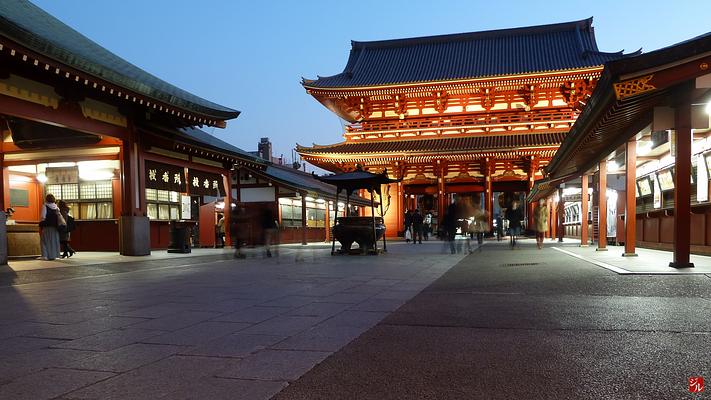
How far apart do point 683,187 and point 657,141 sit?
456 centimetres

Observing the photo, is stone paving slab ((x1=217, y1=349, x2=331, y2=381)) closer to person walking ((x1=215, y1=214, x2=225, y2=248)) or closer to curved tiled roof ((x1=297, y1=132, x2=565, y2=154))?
person walking ((x1=215, y1=214, x2=225, y2=248))

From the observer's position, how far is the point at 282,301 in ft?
19.5

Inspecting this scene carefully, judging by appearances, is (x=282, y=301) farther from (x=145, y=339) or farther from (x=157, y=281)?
(x=157, y=281)

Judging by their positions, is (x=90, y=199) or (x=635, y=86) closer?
(x=635, y=86)

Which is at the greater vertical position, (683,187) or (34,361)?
(683,187)

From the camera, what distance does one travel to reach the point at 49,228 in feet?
41.6

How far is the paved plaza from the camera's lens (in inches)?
107

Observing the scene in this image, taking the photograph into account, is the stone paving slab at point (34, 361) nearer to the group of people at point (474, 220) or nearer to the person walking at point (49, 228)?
the person walking at point (49, 228)

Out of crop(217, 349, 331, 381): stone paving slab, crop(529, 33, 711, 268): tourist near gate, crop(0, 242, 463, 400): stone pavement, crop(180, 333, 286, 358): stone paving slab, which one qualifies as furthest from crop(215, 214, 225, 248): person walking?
crop(217, 349, 331, 381): stone paving slab

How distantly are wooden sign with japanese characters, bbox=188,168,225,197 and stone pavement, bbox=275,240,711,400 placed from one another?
13.6 metres

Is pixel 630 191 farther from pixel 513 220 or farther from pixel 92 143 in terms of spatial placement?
pixel 92 143

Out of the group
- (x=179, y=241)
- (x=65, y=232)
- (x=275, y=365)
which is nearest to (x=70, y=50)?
(x=65, y=232)

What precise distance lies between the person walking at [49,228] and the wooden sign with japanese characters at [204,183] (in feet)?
17.5

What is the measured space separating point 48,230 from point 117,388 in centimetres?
1196
